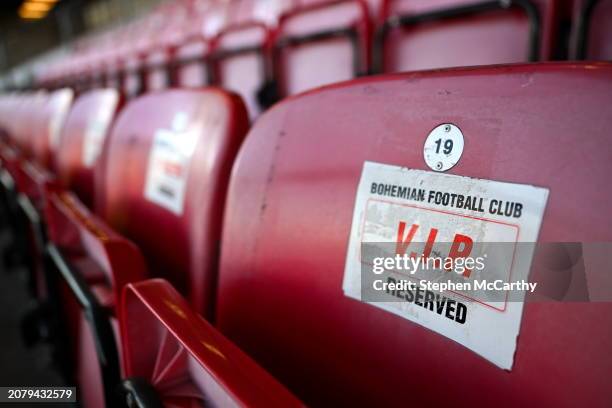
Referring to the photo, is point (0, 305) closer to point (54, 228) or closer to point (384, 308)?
point (54, 228)

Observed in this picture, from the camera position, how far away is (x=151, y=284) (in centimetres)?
32

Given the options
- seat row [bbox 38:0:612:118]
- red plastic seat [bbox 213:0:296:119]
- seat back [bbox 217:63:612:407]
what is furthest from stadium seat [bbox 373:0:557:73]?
seat back [bbox 217:63:612:407]

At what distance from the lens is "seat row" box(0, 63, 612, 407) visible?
0.71 feet

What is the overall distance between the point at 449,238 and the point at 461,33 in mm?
777

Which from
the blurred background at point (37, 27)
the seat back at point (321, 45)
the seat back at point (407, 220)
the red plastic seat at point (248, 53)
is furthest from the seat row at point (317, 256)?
the blurred background at point (37, 27)

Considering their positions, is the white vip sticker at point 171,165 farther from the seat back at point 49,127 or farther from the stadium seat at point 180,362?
the seat back at point 49,127

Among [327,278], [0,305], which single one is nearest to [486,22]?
[327,278]

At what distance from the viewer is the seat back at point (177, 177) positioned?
1.60ft

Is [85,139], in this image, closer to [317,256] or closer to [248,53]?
[248,53]

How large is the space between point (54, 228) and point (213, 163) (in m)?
0.24

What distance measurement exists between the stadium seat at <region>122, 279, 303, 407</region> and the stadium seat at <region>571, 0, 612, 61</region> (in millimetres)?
715

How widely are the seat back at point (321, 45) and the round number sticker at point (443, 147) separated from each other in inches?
34.2

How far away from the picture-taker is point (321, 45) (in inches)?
49.9

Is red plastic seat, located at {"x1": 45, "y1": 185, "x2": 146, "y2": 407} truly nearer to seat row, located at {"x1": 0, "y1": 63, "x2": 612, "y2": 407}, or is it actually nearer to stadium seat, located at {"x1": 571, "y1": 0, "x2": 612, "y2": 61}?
seat row, located at {"x1": 0, "y1": 63, "x2": 612, "y2": 407}
